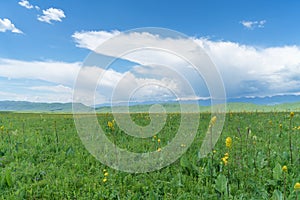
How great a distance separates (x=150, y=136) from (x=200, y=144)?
205 centimetres

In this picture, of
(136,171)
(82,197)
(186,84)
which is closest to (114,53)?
(186,84)

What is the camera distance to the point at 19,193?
4.43 meters

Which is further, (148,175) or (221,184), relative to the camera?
(148,175)

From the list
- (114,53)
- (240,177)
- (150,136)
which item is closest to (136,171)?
(240,177)

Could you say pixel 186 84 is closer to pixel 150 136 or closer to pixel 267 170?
pixel 267 170

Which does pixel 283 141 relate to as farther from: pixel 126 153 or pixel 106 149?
pixel 106 149

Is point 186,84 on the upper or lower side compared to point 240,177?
upper

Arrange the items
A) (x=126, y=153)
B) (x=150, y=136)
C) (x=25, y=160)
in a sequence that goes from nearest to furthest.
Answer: (x=25, y=160)
(x=126, y=153)
(x=150, y=136)

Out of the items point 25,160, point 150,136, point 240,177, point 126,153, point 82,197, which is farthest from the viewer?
point 150,136

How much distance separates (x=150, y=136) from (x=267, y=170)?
4.36 metres

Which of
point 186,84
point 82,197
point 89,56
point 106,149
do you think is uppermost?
point 89,56

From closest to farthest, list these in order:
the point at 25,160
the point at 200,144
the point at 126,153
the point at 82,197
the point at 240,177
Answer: the point at 82,197 < the point at 240,177 < the point at 25,160 < the point at 126,153 < the point at 200,144

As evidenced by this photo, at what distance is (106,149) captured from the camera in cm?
673

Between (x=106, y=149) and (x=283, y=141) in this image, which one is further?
(x=283, y=141)
